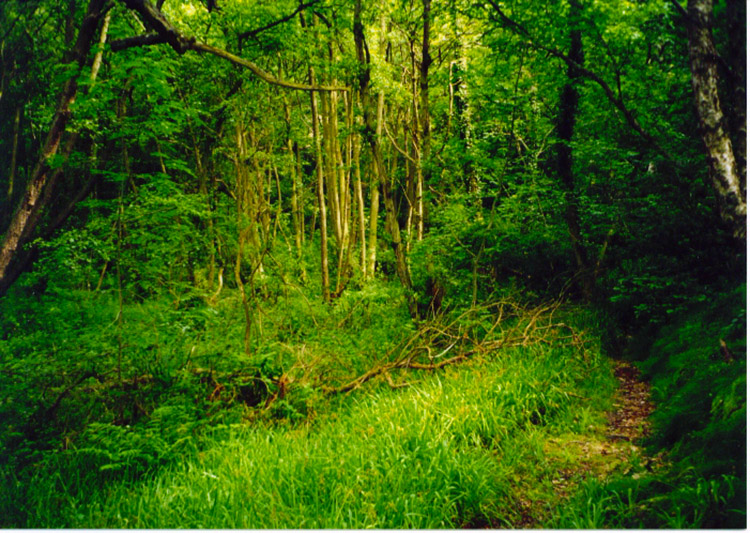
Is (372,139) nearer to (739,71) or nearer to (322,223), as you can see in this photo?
(322,223)

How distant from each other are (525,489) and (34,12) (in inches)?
328

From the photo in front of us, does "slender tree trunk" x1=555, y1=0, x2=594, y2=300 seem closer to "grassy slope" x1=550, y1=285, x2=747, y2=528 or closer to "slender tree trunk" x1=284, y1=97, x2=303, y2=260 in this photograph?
"grassy slope" x1=550, y1=285, x2=747, y2=528

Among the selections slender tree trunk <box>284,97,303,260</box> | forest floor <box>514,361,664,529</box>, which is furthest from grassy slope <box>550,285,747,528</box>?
slender tree trunk <box>284,97,303,260</box>

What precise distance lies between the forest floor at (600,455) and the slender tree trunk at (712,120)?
199 cm

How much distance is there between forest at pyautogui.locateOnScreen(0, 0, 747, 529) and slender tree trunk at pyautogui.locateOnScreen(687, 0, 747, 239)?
0.07 feet

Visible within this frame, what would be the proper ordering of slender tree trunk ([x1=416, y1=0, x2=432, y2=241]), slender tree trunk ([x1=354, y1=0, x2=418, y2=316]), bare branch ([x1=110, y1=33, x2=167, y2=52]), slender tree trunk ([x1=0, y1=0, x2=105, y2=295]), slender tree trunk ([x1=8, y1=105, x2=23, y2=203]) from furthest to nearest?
slender tree trunk ([x1=416, y1=0, x2=432, y2=241])
slender tree trunk ([x1=354, y1=0, x2=418, y2=316])
slender tree trunk ([x1=8, y1=105, x2=23, y2=203])
bare branch ([x1=110, y1=33, x2=167, y2=52])
slender tree trunk ([x1=0, y1=0, x2=105, y2=295])

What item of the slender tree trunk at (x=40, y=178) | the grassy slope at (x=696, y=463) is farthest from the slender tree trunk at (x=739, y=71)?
the slender tree trunk at (x=40, y=178)

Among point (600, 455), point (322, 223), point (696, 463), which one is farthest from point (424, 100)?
point (696, 463)

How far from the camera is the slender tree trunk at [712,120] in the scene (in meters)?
2.93

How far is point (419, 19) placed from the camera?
813 centimetres

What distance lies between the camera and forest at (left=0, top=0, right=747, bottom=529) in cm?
300

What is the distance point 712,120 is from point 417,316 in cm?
474

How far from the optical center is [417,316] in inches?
273

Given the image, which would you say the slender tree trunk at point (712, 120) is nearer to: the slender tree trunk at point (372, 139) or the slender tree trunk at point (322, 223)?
the slender tree trunk at point (372, 139)
